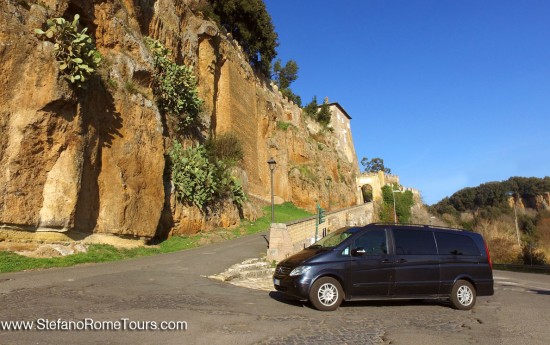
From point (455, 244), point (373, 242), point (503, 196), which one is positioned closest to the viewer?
point (373, 242)

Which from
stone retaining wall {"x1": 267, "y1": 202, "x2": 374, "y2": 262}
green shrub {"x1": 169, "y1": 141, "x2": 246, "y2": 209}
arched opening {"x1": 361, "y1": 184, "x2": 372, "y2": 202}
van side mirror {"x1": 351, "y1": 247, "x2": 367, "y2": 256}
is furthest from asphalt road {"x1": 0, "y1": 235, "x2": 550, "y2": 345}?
arched opening {"x1": 361, "y1": 184, "x2": 372, "y2": 202}

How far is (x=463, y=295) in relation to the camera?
7965mm

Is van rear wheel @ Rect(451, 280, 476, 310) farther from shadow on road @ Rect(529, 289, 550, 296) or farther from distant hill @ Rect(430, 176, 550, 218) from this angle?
distant hill @ Rect(430, 176, 550, 218)

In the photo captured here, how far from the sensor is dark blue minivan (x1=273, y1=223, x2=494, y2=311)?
23.7 feet

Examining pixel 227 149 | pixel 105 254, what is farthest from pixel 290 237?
pixel 227 149

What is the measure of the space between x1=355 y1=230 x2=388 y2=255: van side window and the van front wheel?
93cm

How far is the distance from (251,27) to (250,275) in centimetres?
3577

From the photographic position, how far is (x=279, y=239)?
1418 centimetres

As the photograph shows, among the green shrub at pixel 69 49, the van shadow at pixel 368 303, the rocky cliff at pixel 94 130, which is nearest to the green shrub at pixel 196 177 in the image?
the rocky cliff at pixel 94 130

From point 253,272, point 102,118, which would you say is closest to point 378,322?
point 253,272

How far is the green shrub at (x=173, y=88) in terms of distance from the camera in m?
19.0

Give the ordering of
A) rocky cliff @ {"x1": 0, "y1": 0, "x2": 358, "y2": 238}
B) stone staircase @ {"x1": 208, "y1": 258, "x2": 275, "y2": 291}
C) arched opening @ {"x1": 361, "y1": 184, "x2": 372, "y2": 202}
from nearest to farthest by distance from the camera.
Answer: stone staircase @ {"x1": 208, "y1": 258, "x2": 275, "y2": 291}, rocky cliff @ {"x1": 0, "y1": 0, "x2": 358, "y2": 238}, arched opening @ {"x1": 361, "y1": 184, "x2": 372, "y2": 202}

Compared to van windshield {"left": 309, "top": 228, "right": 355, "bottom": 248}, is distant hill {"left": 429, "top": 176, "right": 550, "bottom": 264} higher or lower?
higher

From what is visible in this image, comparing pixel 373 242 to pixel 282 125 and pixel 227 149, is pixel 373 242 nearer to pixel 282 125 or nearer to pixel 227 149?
pixel 227 149
